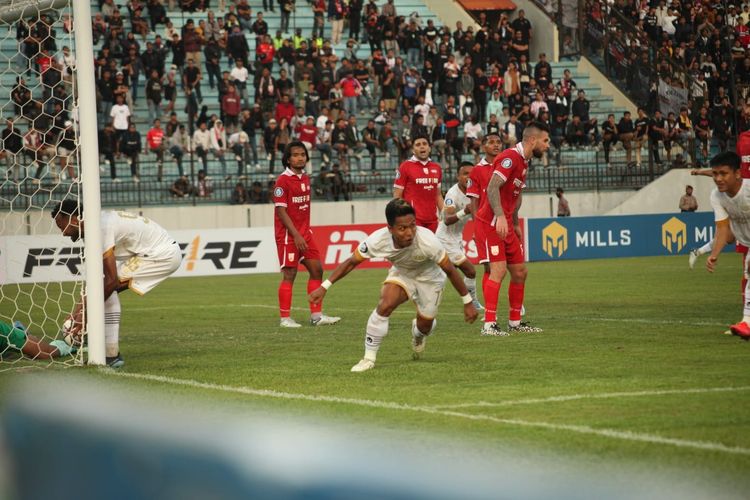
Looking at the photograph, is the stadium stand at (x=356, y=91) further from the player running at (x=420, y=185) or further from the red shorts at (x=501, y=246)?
the red shorts at (x=501, y=246)

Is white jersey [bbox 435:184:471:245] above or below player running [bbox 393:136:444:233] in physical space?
below

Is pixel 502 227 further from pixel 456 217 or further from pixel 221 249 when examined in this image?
pixel 221 249

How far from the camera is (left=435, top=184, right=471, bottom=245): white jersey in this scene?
55.4ft

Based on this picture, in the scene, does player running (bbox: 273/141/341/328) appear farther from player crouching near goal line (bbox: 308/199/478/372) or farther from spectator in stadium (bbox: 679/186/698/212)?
spectator in stadium (bbox: 679/186/698/212)

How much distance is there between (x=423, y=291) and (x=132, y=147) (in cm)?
2179

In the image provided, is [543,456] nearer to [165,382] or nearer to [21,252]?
[165,382]

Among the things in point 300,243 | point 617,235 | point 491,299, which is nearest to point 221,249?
point 617,235

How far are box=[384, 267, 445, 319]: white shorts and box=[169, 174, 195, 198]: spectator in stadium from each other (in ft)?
70.8

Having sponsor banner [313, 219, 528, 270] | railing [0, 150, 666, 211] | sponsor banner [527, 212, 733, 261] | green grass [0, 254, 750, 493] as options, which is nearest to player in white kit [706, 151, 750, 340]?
green grass [0, 254, 750, 493]

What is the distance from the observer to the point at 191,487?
2.10m

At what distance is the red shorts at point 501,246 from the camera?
12.7m

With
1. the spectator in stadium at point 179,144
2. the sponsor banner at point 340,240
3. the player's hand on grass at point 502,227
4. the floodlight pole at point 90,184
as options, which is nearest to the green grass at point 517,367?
the floodlight pole at point 90,184

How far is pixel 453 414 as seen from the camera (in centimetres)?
721

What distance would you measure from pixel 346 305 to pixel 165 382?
9082mm
